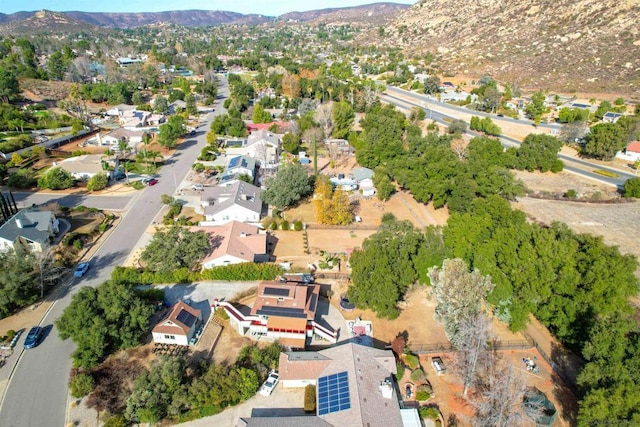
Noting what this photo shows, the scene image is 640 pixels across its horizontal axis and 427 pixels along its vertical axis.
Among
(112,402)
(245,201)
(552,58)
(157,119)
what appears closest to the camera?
(112,402)

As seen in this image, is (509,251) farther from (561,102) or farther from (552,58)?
(552,58)

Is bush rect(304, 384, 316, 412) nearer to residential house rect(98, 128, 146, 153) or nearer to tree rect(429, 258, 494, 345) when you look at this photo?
tree rect(429, 258, 494, 345)

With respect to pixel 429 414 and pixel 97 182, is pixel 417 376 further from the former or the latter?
pixel 97 182

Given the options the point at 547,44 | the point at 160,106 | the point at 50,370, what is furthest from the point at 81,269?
the point at 547,44

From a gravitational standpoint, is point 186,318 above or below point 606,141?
below

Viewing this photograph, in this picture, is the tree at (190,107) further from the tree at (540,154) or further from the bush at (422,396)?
A: the bush at (422,396)

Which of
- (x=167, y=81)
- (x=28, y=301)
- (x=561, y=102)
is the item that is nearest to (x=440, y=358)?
(x=28, y=301)
